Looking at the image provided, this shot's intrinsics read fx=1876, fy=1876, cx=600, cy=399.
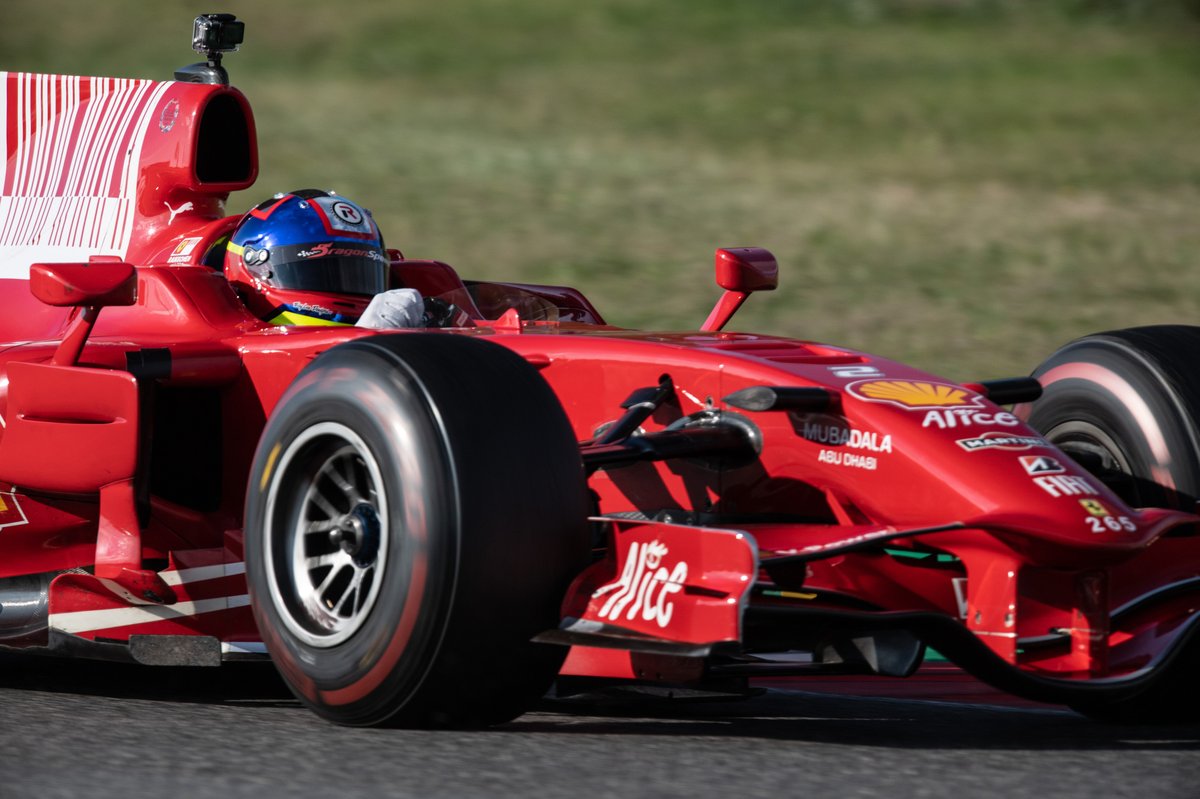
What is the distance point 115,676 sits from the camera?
235 inches

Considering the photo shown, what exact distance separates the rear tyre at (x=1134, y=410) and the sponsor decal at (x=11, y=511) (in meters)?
3.15

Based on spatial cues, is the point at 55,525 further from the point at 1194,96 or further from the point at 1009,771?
the point at 1194,96

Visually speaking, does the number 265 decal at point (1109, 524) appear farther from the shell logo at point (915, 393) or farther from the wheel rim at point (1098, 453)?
the wheel rim at point (1098, 453)

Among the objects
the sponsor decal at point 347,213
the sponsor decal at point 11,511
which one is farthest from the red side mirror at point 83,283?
the sponsor decal at point 347,213

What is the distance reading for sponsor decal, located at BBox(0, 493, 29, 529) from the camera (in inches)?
222

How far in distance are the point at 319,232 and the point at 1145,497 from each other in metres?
2.73

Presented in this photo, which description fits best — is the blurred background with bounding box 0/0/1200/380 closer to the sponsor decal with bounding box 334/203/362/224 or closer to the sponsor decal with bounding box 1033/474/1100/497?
the sponsor decal with bounding box 334/203/362/224

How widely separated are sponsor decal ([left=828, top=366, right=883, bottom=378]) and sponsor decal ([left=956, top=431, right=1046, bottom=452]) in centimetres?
41

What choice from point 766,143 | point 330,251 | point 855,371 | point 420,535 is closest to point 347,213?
point 330,251

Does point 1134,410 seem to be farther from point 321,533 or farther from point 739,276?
point 321,533

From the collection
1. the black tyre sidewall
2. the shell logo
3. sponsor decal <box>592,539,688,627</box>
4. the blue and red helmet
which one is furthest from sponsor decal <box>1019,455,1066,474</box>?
the blue and red helmet

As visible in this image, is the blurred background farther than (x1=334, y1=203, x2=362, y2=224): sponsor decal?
Yes

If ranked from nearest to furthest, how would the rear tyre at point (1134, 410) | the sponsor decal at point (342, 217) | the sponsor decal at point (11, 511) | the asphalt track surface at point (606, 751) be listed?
the asphalt track surface at point (606, 751) < the rear tyre at point (1134, 410) < the sponsor decal at point (11, 511) < the sponsor decal at point (342, 217)

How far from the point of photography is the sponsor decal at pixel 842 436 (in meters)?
4.68
